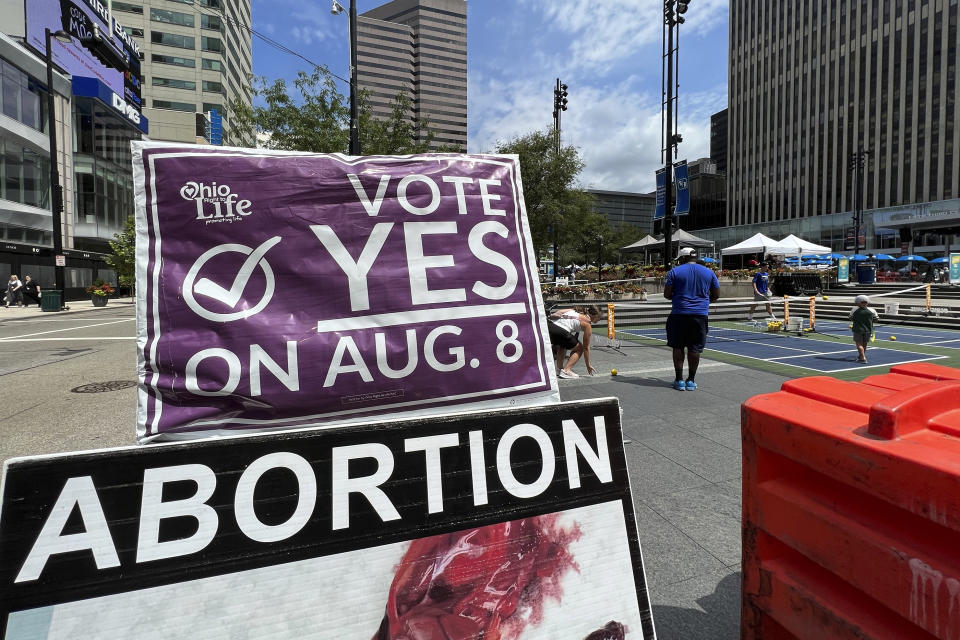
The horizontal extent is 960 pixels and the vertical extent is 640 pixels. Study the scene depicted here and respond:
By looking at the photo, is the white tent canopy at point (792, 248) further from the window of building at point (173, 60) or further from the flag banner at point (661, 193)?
the window of building at point (173, 60)

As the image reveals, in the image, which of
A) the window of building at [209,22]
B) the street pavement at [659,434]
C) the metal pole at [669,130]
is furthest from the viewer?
the window of building at [209,22]

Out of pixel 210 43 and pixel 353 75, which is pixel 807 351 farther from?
pixel 210 43

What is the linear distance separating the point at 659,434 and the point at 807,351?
786 centimetres

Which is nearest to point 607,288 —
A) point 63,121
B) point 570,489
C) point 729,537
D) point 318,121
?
point 318,121

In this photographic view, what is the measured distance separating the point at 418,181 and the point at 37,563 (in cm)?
167

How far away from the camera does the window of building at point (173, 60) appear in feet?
188

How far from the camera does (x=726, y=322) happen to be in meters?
16.7

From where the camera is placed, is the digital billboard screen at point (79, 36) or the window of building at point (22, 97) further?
the digital billboard screen at point (79, 36)

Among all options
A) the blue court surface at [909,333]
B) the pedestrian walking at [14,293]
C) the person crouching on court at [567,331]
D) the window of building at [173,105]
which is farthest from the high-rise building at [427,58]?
the person crouching on court at [567,331]

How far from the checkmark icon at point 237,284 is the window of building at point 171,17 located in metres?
74.4

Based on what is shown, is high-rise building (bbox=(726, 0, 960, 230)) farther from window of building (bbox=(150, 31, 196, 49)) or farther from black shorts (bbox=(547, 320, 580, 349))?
window of building (bbox=(150, 31, 196, 49))

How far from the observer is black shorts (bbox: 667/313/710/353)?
641cm

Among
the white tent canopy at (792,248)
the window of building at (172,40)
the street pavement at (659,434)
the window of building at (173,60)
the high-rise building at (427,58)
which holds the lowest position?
the street pavement at (659,434)

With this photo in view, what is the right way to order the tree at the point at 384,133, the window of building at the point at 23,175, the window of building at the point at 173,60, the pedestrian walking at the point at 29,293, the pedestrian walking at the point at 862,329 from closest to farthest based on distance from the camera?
the pedestrian walking at the point at 862,329
the tree at the point at 384,133
the pedestrian walking at the point at 29,293
the window of building at the point at 23,175
the window of building at the point at 173,60
